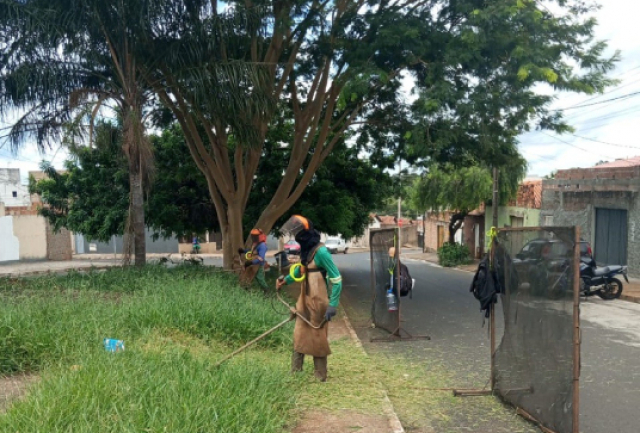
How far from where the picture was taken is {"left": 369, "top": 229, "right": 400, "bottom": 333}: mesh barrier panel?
9820mm

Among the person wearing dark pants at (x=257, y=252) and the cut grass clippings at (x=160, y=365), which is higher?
the person wearing dark pants at (x=257, y=252)

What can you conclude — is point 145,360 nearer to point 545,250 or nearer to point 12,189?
point 545,250

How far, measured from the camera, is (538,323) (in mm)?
5098

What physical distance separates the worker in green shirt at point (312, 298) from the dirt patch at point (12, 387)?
2562mm

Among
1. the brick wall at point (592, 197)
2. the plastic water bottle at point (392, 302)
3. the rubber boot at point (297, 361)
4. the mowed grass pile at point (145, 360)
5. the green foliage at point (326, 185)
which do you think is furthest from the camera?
the brick wall at point (592, 197)

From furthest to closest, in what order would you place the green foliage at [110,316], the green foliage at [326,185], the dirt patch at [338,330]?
the green foliage at [326,185]
the dirt patch at [338,330]
the green foliage at [110,316]

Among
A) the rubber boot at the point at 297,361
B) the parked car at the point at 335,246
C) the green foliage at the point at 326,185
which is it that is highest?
the green foliage at the point at 326,185

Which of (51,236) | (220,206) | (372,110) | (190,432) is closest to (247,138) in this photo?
(220,206)

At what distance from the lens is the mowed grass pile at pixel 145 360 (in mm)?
3854

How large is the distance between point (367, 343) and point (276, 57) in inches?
286

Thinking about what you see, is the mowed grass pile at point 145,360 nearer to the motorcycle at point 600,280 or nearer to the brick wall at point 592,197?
the motorcycle at point 600,280

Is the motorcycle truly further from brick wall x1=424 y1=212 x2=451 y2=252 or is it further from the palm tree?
brick wall x1=424 y1=212 x2=451 y2=252

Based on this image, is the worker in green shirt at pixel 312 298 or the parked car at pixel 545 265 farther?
the worker in green shirt at pixel 312 298

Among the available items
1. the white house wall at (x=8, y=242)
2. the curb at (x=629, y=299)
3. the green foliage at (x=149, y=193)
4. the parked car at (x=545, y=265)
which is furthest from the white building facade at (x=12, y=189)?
the parked car at (x=545, y=265)
